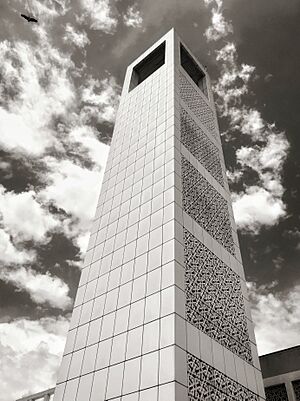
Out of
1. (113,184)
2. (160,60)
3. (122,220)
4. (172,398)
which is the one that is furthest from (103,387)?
(160,60)

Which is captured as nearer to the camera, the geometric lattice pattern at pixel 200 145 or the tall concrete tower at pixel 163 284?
the tall concrete tower at pixel 163 284

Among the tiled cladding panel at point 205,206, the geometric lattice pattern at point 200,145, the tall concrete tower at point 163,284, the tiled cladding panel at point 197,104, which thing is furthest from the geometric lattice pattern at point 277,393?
the tiled cladding panel at point 197,104

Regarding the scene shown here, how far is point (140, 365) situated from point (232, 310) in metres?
2.98

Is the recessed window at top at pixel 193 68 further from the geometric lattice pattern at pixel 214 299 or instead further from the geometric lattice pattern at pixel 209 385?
the geometric lattice pattern at pixel 209 385

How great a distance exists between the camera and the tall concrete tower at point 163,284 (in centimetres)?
618

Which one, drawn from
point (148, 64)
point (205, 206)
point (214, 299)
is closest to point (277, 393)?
point (214, 299)

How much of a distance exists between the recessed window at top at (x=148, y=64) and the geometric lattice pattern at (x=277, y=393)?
1333 centimetres

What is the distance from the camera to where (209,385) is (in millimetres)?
6168

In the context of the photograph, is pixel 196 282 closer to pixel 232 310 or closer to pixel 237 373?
pixel 232 310

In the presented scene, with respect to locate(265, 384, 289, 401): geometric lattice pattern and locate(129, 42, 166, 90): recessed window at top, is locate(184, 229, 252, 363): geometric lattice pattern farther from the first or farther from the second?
locate(129, 42, 166, 90): recessed window at top

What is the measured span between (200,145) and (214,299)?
5725mm

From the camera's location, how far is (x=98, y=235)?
32.7 ft

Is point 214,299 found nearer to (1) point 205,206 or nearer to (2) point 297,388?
(1) point 205,206

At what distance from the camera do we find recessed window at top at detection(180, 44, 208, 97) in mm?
17156
